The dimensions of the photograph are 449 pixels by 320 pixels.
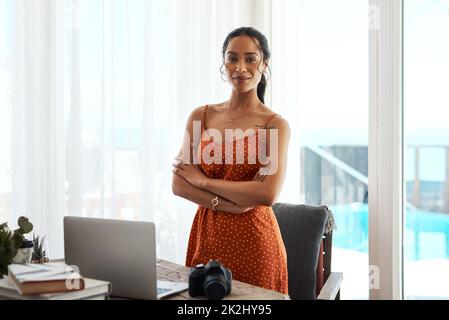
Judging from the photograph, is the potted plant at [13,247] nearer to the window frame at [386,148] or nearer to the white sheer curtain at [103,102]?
the white sheer curtain at [103,102]

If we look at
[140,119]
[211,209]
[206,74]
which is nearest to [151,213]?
[140,119]

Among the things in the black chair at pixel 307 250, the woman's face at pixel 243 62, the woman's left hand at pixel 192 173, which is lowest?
the black chair at pixel 307 250

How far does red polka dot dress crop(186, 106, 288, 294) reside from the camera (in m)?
1.84

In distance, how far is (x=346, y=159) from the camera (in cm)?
306

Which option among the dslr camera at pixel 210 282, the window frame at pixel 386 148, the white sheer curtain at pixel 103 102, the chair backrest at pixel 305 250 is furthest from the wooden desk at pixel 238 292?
the window frame at pixel 386 148

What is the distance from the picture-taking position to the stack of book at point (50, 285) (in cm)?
122

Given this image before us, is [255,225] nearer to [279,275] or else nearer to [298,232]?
[279,275]

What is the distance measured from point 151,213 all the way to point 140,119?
1.86 ft

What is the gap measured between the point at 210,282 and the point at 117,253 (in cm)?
27

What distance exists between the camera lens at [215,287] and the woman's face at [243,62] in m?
0.85

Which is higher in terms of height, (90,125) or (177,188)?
(90,125)

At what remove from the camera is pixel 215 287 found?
1408mm

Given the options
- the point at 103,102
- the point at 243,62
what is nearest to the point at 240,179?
the point at 243,62

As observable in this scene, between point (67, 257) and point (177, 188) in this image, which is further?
point (177, 188)
